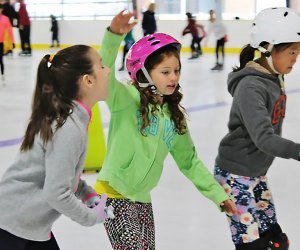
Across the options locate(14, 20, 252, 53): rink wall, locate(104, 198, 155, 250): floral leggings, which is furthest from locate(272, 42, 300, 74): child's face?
locate(14, 20, 252, 53): rink wall

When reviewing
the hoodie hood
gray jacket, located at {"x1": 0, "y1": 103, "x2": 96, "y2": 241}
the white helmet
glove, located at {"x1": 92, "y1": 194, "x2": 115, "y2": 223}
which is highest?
the white helmet

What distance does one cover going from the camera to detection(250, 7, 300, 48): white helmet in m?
2.46

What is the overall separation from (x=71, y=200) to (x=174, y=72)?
779 mm

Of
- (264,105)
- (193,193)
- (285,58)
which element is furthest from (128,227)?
(193,193)

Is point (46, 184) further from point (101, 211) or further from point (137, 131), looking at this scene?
point (137, 131)

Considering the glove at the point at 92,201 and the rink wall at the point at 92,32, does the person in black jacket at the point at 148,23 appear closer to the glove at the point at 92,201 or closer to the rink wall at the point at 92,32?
the rink wall at the point at 92,32

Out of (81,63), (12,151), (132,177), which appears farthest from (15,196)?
(12,151)

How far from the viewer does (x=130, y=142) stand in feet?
7.22

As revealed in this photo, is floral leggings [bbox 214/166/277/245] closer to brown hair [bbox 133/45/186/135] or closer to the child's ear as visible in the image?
brown hair [bbox 133/45/186/135]

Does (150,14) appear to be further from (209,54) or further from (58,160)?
(58,160)

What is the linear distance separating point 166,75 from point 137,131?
0.75 feet

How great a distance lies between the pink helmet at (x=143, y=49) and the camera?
2.19 meters

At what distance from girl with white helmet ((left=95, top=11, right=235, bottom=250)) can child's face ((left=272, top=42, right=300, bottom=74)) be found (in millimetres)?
466

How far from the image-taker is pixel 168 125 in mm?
2248
